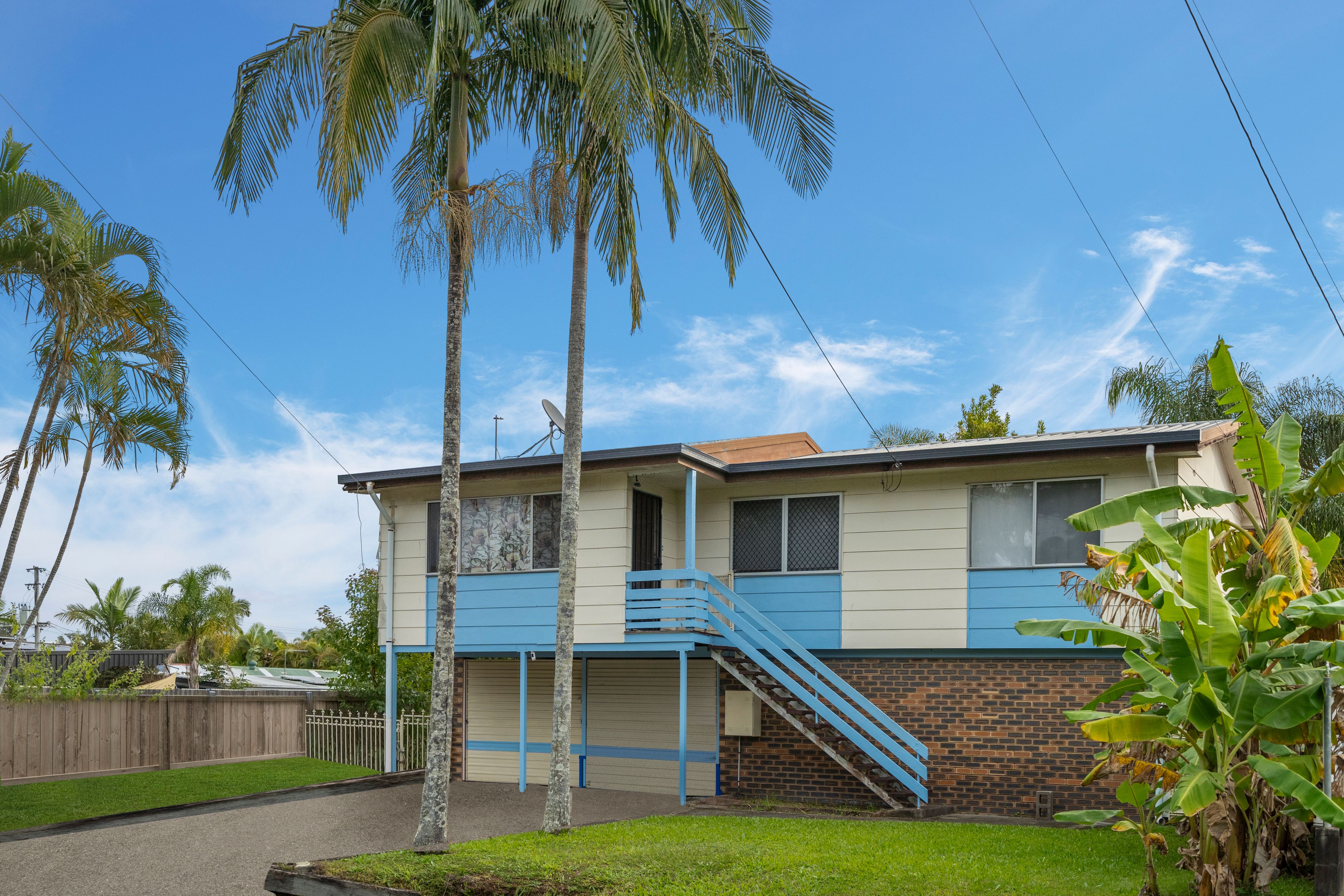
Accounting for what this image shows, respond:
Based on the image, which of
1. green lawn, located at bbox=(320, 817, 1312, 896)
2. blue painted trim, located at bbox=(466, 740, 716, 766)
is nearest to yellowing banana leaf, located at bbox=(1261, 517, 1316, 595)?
green lawn, located at bbox=(320, 817, 1312, 896)

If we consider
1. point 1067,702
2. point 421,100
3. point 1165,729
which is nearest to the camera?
point 1165,729

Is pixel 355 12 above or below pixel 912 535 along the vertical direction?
above

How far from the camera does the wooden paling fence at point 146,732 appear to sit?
1845 cm

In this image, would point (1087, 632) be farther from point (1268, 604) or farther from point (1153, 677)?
point (1268, 604)

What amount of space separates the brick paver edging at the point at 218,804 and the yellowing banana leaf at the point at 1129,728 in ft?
36.5

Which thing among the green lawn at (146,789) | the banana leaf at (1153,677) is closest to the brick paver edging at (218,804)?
the green lawn at (146,789)

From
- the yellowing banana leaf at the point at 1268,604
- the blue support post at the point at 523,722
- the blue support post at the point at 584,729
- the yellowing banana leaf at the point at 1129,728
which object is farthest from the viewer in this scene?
the blue support post at the point at 584,729

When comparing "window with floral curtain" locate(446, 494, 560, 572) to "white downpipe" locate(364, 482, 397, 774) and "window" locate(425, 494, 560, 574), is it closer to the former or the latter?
"window" locate(425, 494, 560, 574)

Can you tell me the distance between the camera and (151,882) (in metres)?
10.6

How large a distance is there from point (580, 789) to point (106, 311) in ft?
30.9

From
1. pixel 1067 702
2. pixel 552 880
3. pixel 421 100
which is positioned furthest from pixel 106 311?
pixel 1067 702

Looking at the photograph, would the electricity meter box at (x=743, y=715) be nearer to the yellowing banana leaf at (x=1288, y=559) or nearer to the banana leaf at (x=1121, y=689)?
the banana leaf at (x=1121, y=689)

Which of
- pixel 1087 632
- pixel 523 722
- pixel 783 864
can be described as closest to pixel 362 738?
pixel 523 722

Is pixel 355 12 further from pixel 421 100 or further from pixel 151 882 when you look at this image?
pixel 151 882
